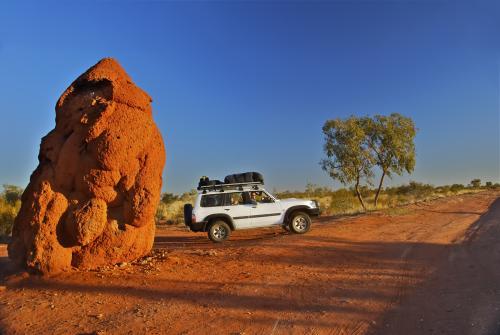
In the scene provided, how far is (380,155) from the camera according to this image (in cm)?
2580

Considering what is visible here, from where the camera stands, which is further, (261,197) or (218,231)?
(261,197)

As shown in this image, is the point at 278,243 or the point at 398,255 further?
the point at 278,243

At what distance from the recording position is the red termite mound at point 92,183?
8.02 meters

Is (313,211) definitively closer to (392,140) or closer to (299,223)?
(299,223)

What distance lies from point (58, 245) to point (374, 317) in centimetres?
593

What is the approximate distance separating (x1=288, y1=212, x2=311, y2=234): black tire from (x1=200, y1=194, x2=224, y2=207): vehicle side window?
8.34ft

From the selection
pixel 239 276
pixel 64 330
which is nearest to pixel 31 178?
pixel 64 330

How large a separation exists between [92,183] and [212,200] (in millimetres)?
6071

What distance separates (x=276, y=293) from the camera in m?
7.07

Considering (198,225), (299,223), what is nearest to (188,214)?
(198,225)

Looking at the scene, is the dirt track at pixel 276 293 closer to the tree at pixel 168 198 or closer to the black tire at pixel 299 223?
the black tire at pixel 299 223

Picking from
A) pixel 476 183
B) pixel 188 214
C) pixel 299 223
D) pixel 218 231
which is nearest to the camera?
pixel 188 214

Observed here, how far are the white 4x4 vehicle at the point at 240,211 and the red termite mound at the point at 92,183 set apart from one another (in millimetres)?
4667

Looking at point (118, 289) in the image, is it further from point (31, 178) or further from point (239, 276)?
point (31, 178)
